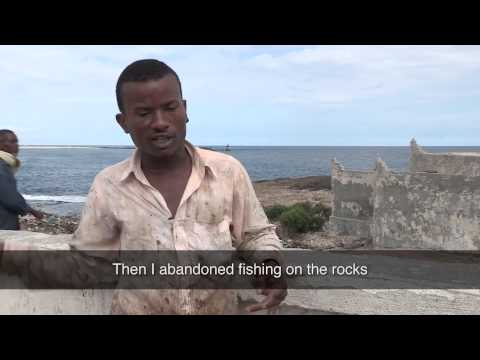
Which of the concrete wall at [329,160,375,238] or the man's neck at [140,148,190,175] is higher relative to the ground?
the man's neck at [140,148,190,175]

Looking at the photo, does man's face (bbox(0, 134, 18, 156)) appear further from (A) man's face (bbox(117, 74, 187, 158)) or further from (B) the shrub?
(B) the shrub

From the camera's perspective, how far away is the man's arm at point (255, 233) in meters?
1.77

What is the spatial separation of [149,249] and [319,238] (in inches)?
896

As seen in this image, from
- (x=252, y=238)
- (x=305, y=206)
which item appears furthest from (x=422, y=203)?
(x=252, y=238)

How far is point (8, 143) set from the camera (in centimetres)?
450

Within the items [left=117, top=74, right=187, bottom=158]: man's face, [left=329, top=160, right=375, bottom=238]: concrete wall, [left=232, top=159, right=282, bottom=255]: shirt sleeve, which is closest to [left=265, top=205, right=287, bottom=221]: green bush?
[left=329, top=160, right=375, bottom=238]: concrete wall

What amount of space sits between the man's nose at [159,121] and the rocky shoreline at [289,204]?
5949 millimetres

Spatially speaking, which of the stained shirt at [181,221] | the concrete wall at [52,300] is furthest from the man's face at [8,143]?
the stained shirt at [181,221]

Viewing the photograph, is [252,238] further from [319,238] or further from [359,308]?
[319,238]

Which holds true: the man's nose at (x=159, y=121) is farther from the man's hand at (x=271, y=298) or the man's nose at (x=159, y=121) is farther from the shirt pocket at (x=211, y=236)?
the man's hand at (x=271, y=298)

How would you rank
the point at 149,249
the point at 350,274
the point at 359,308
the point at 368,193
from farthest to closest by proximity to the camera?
the point at 368,193, the point at 350,274, the point at 359,308, the point at 149,249

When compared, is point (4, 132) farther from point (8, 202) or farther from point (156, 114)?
point (156, 114)

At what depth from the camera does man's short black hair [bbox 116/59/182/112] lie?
1.69 m

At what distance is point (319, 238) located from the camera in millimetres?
23984
